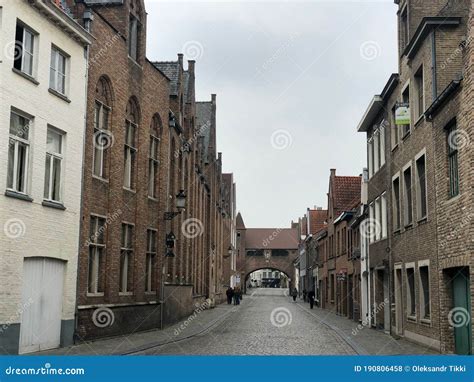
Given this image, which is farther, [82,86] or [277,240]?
[277,240]

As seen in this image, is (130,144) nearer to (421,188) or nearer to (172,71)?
(421,188)

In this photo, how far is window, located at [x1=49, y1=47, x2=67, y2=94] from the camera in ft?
60.4

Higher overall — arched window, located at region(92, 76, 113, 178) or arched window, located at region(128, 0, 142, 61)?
arched window, located at region(128, 0, 142, 61)

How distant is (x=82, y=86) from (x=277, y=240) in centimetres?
9094

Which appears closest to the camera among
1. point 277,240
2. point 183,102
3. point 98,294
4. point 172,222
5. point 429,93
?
point 429,93

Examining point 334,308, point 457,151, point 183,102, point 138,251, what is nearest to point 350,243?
point 334,308

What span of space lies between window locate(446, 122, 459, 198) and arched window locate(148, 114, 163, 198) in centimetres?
1334

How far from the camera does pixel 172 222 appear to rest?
31.6m

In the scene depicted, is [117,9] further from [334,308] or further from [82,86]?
[334,308]

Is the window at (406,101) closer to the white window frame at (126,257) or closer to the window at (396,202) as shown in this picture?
the window at (396,202)

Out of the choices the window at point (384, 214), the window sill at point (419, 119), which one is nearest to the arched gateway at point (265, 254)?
the window at point (384, 214)

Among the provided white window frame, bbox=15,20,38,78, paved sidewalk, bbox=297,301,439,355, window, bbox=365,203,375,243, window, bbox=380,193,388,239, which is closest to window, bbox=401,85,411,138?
window, bbox=380,193,388,239

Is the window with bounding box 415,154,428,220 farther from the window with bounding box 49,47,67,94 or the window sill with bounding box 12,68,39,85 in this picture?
the window sill with bounding box 12,68,39,85

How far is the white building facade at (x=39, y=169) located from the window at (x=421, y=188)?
1030 cm
